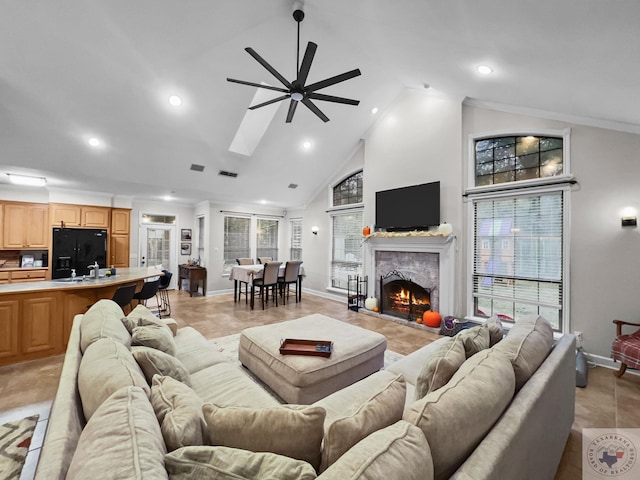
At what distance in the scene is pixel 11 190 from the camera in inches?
224

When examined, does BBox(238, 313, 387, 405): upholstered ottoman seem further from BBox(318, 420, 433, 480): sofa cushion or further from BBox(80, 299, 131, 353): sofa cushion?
BBox(318, 420, 433, 480): sofa cushion

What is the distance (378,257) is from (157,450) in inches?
208

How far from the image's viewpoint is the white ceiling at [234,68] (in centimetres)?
232

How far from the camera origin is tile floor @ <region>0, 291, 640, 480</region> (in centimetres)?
210

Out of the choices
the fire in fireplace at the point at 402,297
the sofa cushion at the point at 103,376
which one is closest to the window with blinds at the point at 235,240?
the fire in fireplace at the point at 402,297

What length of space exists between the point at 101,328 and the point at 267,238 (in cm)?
712

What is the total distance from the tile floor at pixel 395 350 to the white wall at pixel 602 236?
2.07 ft

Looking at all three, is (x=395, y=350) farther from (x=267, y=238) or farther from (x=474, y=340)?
(x=267, y=238)

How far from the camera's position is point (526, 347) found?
164 centimetres

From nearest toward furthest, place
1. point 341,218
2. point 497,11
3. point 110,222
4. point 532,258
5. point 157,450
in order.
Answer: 1. point 157,450
2. point 497,11
3. point 532,258
4. point 110,222
5. point 341,218

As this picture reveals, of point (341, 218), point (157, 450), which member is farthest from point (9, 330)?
point (341, 218)

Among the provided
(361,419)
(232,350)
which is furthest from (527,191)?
(232,350)

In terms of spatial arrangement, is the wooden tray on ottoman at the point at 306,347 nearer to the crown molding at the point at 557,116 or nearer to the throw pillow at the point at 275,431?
the throw pillow at the point at 275,431

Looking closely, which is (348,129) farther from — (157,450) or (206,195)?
(157,450)
